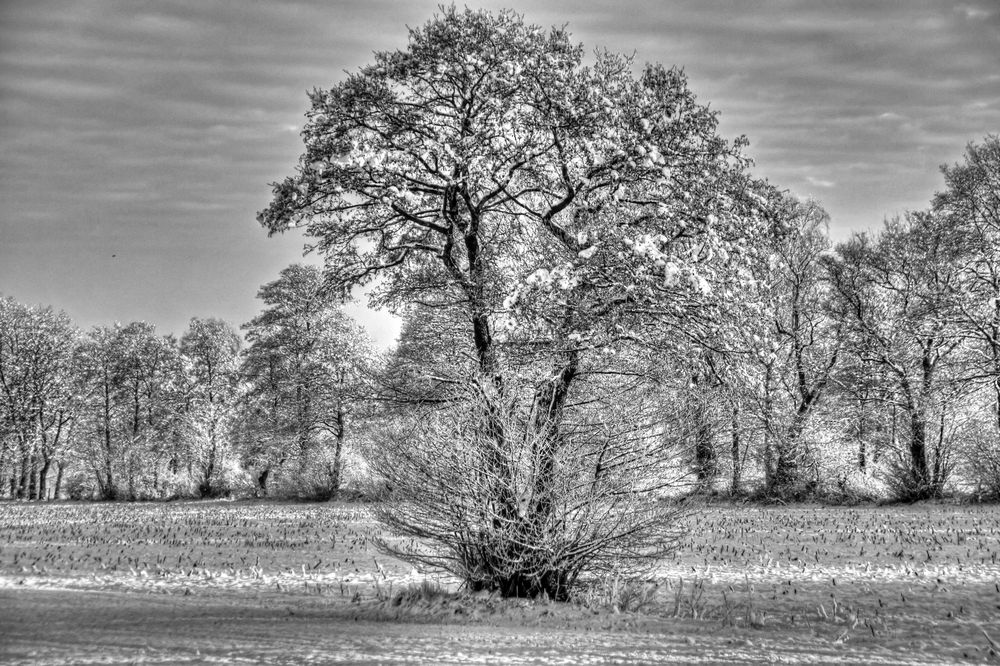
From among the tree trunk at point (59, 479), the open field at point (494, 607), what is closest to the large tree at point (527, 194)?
the open field at point (494, 607)

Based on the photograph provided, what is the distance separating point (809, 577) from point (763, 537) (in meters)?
5.12

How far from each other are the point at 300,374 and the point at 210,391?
11092 mm

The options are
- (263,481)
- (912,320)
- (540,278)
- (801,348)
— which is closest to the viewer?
(540,278)

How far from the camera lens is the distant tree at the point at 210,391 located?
39656 mm

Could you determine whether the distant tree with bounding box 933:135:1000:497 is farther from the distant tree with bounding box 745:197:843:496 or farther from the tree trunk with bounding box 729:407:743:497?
the tree trunk with bounding box 729:407:743:497

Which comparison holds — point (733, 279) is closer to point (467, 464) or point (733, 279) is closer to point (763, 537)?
point (467, 464)

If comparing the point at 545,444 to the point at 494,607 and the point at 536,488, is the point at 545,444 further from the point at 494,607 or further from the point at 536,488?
the point at 494,607

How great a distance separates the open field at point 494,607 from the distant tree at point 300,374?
695 inches

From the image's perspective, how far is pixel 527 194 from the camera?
13906 mm

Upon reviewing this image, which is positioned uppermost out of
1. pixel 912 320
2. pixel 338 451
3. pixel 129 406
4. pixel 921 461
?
pixel 912 320

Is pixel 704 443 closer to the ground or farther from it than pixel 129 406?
closer to the ground

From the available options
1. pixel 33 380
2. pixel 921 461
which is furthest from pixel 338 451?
pixel 921 461

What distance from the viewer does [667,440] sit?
8906mm

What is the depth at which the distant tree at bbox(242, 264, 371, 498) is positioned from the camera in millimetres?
33781
